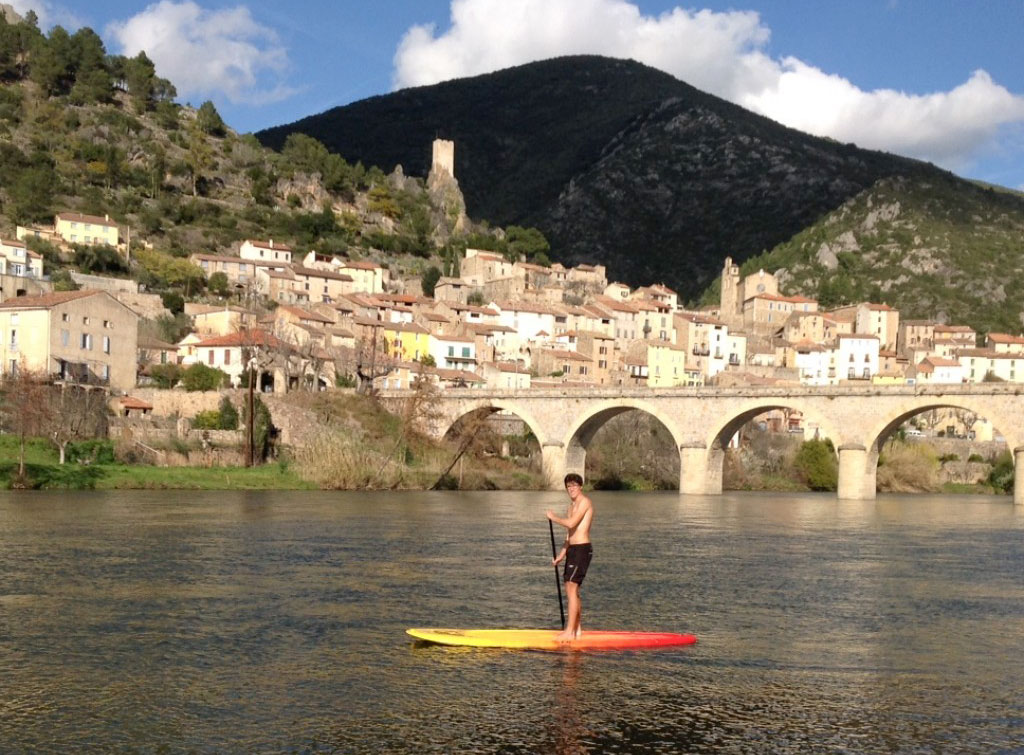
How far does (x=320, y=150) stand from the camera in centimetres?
15888

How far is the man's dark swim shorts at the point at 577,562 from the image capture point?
1484cm

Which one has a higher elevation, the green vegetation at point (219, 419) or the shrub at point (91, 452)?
the green vegetation at point (219, 419)

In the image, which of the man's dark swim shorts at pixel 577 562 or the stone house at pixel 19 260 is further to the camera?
the stone house at pixel 19 260

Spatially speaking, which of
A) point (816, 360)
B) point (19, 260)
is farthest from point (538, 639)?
point (816, 360)

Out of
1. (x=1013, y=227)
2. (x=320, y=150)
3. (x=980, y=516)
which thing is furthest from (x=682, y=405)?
(x=1013, y=227)

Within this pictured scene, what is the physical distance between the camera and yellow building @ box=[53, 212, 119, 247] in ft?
347

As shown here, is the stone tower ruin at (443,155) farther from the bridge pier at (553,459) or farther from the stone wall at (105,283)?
the bridge pier at (553,459)

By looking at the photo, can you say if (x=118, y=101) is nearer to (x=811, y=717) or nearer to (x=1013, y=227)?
(x=1013, y=227)

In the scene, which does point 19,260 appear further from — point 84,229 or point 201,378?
point 201,378

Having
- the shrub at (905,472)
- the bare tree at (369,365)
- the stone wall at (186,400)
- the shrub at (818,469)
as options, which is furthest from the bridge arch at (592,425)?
the stone wall at (186,400)

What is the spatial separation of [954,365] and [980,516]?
253 ft

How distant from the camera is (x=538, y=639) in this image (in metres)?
14.8

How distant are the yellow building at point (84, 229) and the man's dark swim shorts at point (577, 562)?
323 feet

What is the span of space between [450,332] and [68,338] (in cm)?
4519
